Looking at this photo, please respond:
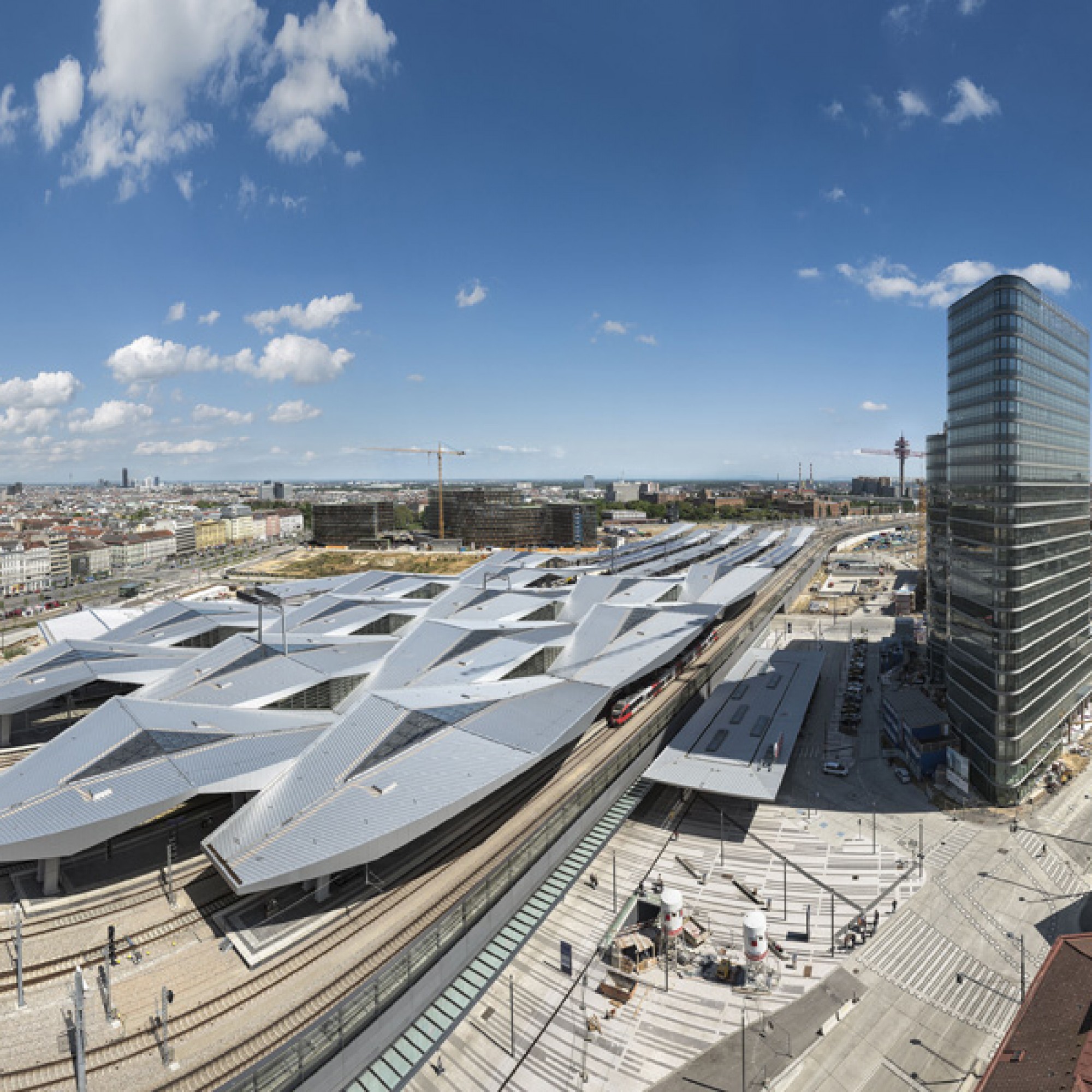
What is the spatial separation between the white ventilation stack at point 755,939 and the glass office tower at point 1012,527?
27628 mm

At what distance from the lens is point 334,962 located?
27453 millimetres

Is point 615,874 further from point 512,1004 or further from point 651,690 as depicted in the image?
point 651,690

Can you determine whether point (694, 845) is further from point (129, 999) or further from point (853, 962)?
point (129, 999)

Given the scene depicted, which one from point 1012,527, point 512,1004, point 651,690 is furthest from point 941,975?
point 1012,527

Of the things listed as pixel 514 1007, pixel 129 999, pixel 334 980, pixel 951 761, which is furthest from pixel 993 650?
pixel 129 999

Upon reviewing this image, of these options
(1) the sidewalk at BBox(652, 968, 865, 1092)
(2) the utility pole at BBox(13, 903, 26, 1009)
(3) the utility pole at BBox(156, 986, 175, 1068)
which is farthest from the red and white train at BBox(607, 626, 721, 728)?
(2) the utility pole at BBox(13, 903, 26, 1009)

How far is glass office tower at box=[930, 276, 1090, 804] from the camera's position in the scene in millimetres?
48000

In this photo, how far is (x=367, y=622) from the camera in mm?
73062

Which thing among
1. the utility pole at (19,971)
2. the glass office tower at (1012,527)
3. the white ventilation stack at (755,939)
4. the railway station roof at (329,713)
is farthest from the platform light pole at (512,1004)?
the glass office tower at (1012,527)

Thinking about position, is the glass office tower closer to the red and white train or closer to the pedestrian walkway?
the pedestrian walkway

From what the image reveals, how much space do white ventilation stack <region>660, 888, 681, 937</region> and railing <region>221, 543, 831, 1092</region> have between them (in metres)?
6.41

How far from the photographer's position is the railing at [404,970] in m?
21.8

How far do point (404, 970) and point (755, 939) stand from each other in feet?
58.3

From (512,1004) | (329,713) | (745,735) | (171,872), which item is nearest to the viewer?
(512,1004)
